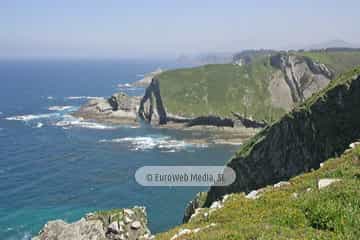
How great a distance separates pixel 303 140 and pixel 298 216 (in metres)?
41.5

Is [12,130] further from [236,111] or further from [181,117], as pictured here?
[236,111]

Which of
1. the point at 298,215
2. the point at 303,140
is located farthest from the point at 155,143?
the point at 298,215

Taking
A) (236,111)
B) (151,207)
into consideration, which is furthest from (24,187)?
(236,111)

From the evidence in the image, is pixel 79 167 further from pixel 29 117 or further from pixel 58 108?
pixel 58 108

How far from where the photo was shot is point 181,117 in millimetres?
168375

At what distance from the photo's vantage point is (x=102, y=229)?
41406 millimetres

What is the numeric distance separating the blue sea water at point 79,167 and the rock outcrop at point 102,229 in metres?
27.5

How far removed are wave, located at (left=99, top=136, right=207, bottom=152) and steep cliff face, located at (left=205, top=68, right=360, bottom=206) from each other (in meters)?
65.4

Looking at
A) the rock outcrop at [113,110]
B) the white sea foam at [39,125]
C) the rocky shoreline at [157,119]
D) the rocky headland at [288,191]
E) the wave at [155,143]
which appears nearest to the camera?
the rocky headland at [288,191]

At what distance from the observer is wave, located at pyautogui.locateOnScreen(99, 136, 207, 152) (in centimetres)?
12344

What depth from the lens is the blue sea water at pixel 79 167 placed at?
251 feet

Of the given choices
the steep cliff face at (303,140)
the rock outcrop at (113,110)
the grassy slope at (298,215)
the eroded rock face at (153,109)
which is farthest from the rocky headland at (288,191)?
the rock outcrop at (113,110)

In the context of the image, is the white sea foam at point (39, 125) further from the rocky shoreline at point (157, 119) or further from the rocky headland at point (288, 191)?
the rocky headland at point (288, 191)

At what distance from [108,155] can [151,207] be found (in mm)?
39221
